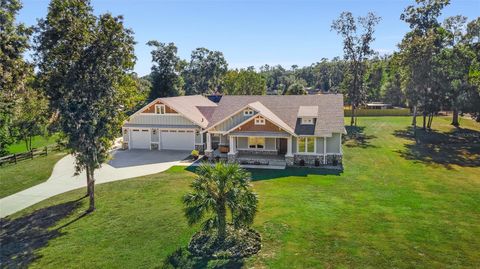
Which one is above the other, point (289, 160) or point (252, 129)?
point (252, 129)

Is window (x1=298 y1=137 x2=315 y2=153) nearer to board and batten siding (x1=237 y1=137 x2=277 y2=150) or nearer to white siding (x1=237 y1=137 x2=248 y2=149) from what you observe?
board and batten siding (x1=237 y1=137 x2=277 y2=150)

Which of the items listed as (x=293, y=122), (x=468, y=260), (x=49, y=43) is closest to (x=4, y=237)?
(x=49, y=43)

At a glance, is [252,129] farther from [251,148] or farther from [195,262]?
[195,262]

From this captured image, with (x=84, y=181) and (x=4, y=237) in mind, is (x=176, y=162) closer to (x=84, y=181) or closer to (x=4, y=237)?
(x=84, y=181)

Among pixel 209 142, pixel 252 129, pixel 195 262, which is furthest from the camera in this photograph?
pixel 209 142


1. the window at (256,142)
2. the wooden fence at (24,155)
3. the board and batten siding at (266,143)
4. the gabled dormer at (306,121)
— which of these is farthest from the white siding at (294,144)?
the wooden fence at (24,155)

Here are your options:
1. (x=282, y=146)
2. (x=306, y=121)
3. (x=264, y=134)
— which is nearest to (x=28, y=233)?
(x=264, y=134)

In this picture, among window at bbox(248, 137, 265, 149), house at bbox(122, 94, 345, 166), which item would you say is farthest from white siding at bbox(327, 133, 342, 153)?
window at bbox(248, 137, 265, 149)
